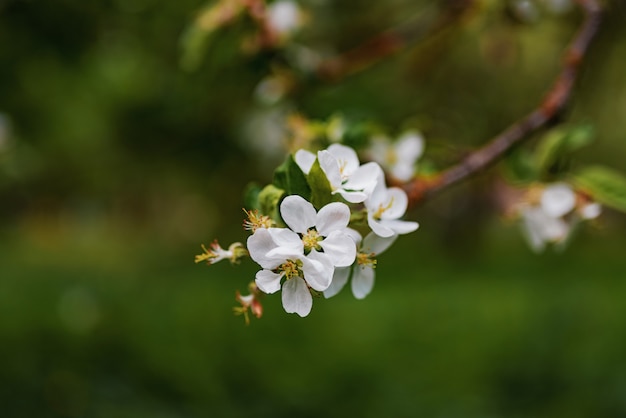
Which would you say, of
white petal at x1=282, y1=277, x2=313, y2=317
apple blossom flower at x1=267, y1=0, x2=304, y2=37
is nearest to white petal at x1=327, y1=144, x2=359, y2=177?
white petal at x1=282, y1=277, x2=313, y2=317

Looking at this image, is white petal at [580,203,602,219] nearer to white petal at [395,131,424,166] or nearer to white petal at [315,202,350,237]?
white petal at [395,131,424,166]

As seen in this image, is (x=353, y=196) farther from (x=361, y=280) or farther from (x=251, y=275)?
(x=251, y=275)

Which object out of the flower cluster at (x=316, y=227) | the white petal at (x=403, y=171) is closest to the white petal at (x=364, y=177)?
the flower cluster at (x=316, y=227)

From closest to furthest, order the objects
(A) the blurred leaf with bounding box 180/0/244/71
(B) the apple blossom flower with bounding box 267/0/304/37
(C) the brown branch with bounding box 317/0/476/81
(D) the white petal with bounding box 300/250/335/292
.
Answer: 1. (D) the white petal with bounding box 300/250/335/292
2. (A) the blurred leaf with bounding box 180/0/244/71
3. (B) the apple blossom flower with bounding box 267/0/304/37
4. (C) the brown branch with bounding box 317/0/476/81

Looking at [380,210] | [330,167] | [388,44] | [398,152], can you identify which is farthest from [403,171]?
[388,44]

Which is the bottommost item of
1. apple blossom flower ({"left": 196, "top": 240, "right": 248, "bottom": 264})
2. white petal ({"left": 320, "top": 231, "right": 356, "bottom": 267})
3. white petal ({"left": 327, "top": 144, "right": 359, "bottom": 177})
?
white petal ({"left": 320, "top": 231, "right": 356, "bottom": 267})

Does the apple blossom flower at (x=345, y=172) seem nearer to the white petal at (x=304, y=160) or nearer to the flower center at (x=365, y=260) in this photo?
the white petal at (x=304, y=160)

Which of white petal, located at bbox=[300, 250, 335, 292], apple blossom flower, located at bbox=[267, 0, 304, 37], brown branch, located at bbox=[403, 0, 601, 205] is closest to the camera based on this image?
white petal, located at bbox=[300, 250, 335, 292]

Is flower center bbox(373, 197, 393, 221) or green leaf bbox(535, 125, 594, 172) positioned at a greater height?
green leaf bbox(535, 125, 594, 172)

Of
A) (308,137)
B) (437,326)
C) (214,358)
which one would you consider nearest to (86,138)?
(214,358)
